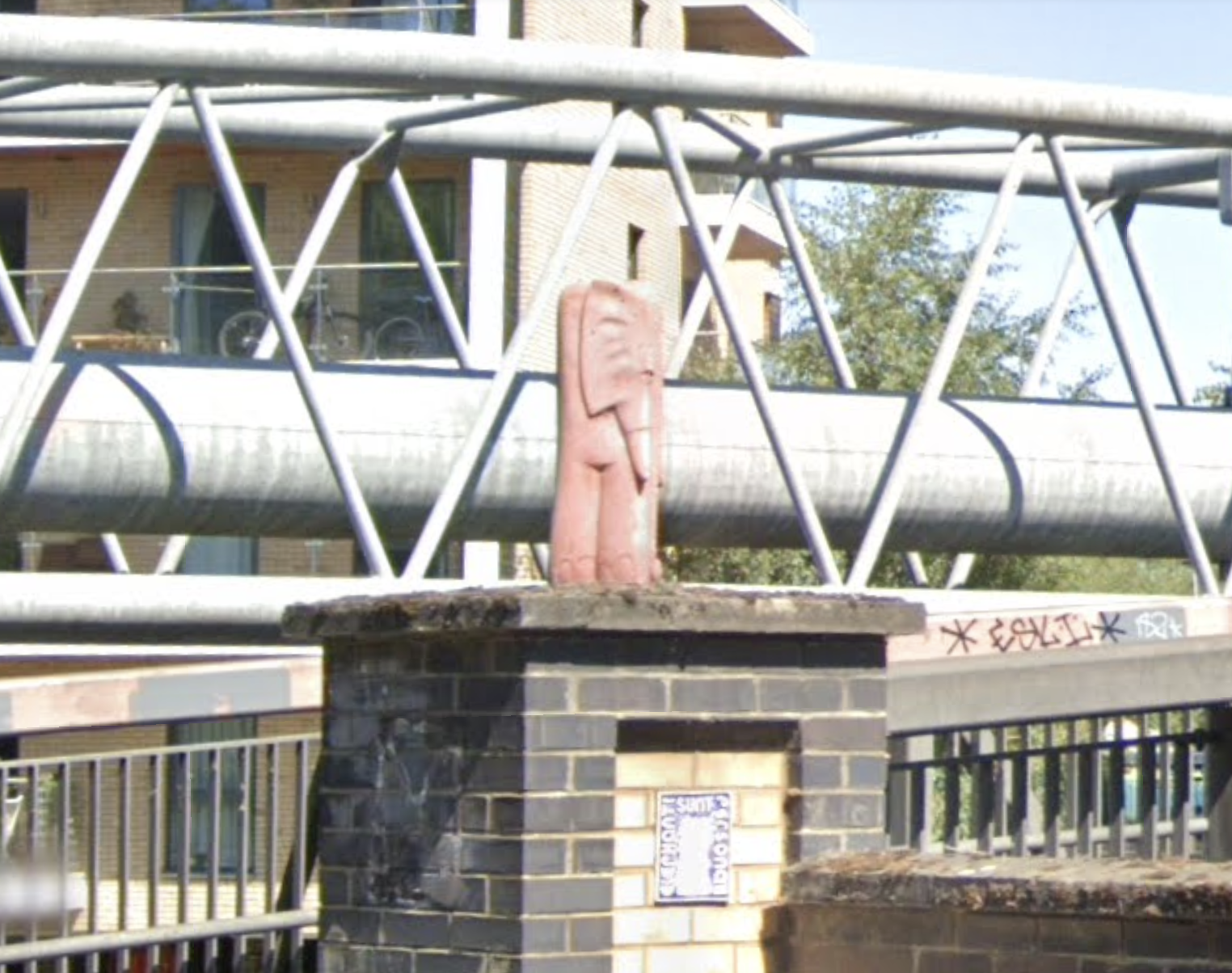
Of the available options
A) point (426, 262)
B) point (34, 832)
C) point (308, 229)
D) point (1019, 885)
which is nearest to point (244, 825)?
point (34, 832)

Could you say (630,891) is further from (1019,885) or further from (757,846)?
(1019,885)

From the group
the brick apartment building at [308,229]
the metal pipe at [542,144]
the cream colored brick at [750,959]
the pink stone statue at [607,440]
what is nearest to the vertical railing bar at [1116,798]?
the pink stone statue at [607,440]

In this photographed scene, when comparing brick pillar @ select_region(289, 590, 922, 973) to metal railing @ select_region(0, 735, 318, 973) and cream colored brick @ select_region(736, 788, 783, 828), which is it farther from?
metal railing @ select_region(0, 735, 318, 973)

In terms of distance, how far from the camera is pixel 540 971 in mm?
7773

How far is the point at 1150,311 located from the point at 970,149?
1.72 meters

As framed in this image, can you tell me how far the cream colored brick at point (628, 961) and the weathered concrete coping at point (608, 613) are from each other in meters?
0.69

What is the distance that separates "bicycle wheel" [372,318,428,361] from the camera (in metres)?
40.0

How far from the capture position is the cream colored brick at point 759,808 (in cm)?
823

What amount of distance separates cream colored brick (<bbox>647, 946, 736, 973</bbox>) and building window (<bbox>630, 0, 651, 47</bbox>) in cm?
3933

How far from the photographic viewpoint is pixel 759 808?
8.28 m

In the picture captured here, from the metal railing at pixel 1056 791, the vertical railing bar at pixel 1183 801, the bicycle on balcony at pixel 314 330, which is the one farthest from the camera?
the bicycle on balcony at pixel 314 330

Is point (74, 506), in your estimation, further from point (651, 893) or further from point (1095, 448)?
point (651, 893)

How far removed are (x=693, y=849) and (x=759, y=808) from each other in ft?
0.88

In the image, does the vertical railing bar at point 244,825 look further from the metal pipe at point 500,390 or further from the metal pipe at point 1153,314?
the metal pipe at point 1153,314
